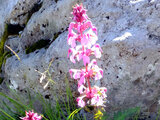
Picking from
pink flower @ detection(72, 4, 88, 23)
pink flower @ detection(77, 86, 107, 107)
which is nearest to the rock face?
pink flower @ detection(77, 86, 107, 107)

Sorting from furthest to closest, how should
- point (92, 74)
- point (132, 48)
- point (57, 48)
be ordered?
point (57, 48)
point (132, 48)
point (92, 74)

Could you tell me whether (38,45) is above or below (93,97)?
above

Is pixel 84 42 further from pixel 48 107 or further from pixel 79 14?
pixel 48 107

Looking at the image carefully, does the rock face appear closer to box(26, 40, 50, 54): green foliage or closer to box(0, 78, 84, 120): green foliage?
box(0, 78, 84, 120): green foliage

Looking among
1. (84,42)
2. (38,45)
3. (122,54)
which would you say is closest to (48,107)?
(38,45)

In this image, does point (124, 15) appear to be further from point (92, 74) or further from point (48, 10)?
point (48, 10)

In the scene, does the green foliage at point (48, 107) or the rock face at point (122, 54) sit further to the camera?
the green foliage at point (48, 107)

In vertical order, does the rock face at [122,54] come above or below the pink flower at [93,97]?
above

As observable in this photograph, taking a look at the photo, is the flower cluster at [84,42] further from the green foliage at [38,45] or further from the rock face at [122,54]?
the green foliage at [38,45]

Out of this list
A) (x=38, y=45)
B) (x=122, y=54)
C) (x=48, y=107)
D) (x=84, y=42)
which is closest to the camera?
(x=84, y=42)

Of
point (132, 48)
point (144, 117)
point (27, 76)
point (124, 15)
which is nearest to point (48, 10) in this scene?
point (27, 76)

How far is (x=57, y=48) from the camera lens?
219 cm

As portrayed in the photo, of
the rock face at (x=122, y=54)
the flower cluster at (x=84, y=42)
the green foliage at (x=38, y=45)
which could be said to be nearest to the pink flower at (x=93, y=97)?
the flower cluster at (x=84, y=42)

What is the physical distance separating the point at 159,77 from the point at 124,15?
0.70 m
